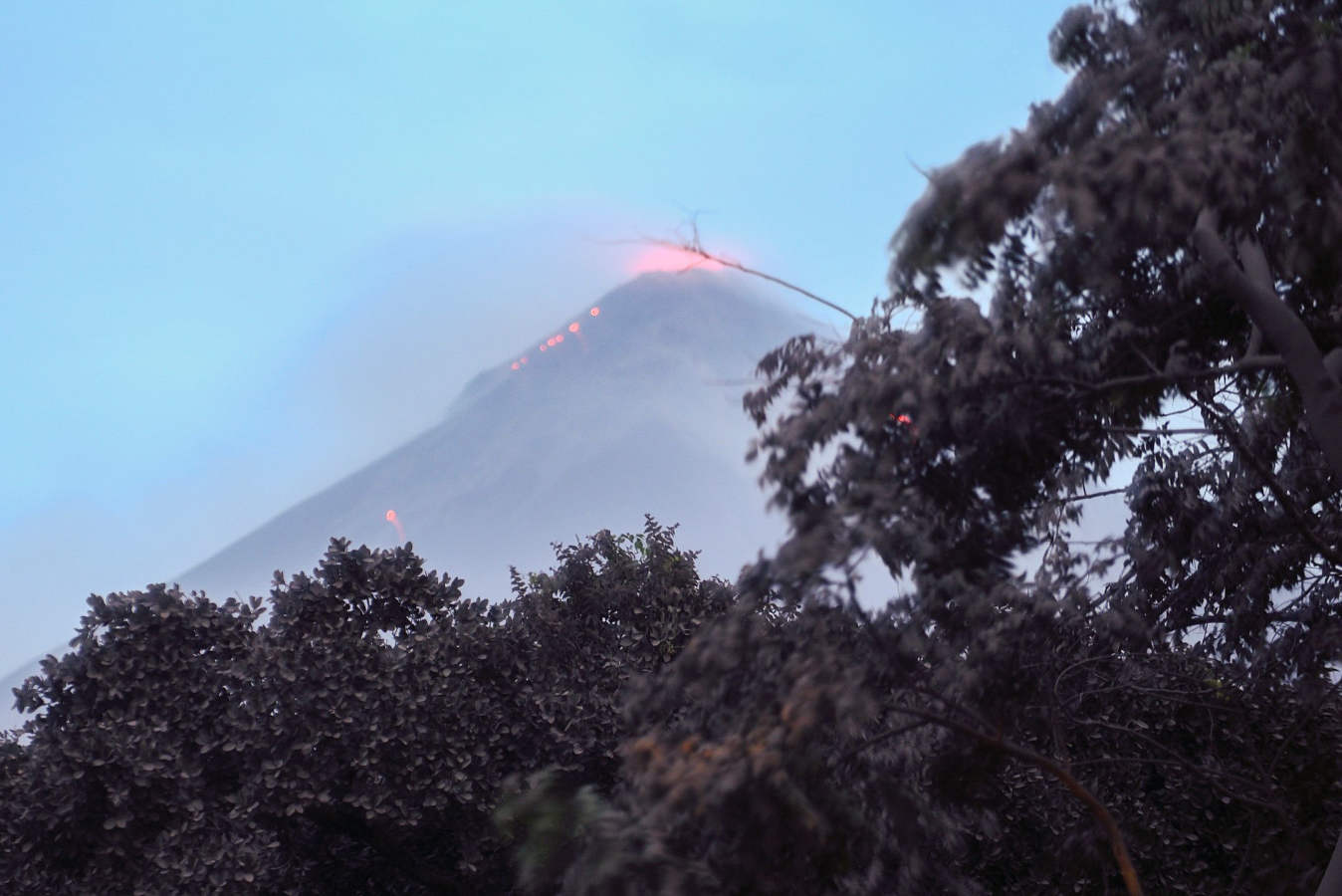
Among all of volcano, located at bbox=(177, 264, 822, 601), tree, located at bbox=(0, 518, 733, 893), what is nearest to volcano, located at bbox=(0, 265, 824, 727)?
volcano, located at bbox=(177, 264, 822, 601)

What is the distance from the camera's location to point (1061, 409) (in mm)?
6277

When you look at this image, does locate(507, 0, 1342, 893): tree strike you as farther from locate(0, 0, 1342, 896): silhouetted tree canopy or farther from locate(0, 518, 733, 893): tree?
locate(0, 518, 733, 893): tree

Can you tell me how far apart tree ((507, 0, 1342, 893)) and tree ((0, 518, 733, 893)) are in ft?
15.3

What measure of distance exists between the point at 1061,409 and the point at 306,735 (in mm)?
8328

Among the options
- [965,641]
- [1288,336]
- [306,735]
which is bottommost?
[965,641]

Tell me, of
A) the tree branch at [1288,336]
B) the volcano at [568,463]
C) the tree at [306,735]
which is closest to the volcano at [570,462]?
the volcano at [568,463]

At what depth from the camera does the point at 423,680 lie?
12102mm

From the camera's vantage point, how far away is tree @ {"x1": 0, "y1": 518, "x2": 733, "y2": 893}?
11484mm

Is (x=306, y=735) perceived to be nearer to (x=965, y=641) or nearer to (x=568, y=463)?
(x=965, y=641)

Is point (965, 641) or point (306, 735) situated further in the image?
point (306, 735)

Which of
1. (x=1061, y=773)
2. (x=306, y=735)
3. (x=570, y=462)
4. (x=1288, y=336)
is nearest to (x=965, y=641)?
(x=1061, y=773)

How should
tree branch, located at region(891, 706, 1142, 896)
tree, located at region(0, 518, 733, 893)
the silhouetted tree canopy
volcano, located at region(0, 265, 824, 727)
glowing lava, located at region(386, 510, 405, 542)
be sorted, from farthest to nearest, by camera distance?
glowing lava, located at region(386, 510, 405, 542) → volcano, located at region(0, 265, 824, 727) → tree, located at region(0, 518, 733, 893) → tree branch, located at region(891, 706, 1142, 896) → the silhouetted tree canopy

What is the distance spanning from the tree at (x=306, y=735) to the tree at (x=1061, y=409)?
4661 mm

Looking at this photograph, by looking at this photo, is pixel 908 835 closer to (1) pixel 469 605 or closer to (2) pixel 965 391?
(2) pixel 965 391
